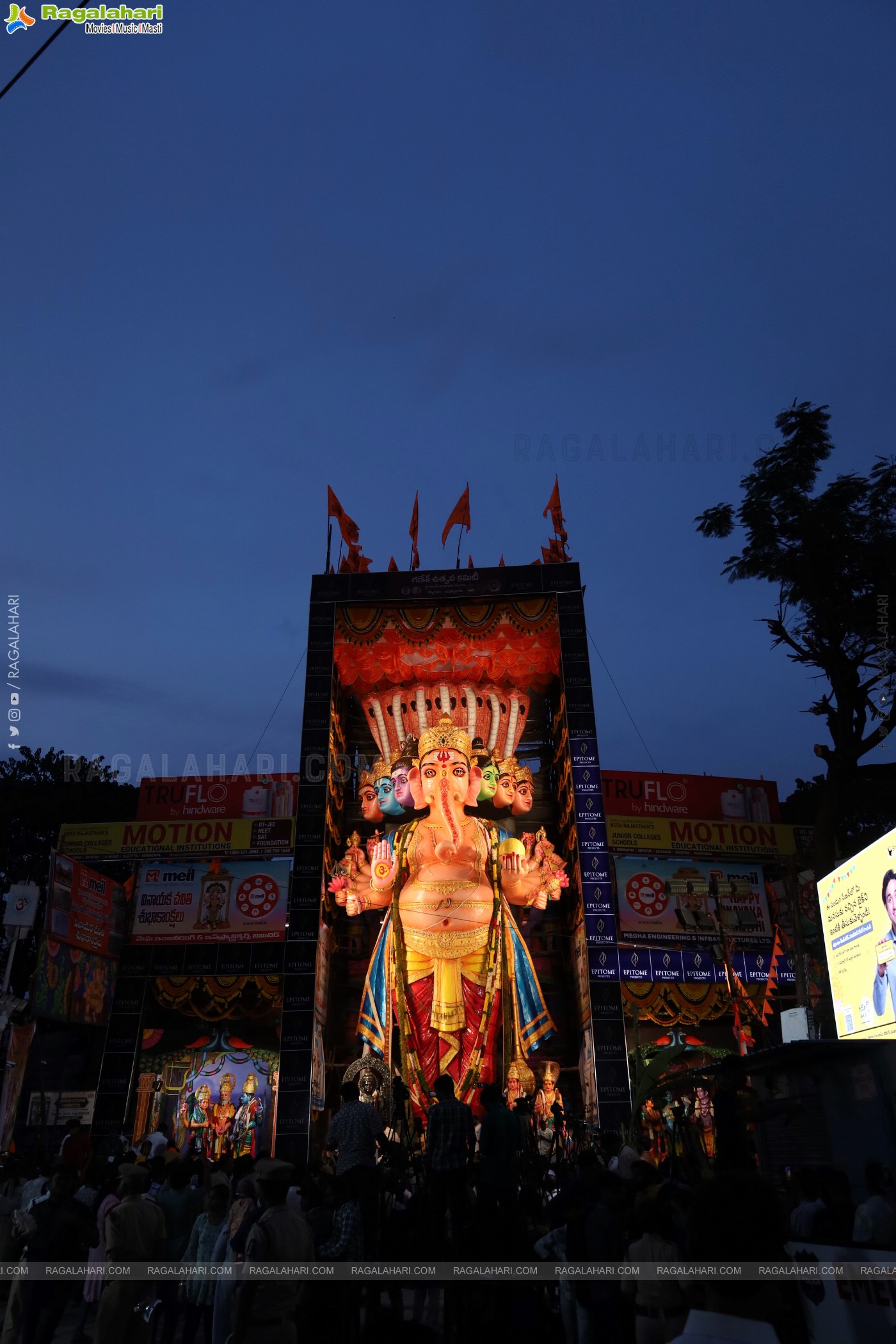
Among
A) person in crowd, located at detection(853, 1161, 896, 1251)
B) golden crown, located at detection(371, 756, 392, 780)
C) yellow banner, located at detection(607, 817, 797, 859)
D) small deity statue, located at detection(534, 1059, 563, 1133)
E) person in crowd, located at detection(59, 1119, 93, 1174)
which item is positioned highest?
golden crown, located at detection(371, 756, 392, 780)

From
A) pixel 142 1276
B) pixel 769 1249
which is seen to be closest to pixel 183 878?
pixel 142 1276

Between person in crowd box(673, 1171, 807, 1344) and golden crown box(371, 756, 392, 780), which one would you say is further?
golden crown box(371, 756, 392, 780)

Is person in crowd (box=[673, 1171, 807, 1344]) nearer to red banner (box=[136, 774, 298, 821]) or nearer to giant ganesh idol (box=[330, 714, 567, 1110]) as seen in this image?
giant ganesh idol (box=[330, 714, 567, 1110])

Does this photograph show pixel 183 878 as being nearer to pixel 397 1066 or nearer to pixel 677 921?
pixel 397 1066

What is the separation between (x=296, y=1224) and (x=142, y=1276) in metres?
1.40

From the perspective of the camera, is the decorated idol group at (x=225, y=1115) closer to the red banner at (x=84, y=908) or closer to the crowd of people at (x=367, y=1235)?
the red banner at (x=84, y=908)

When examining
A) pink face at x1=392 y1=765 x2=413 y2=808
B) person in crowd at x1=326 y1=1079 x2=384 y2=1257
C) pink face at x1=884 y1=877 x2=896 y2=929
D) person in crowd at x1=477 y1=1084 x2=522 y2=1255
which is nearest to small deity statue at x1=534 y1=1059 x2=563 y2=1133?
pink face at x1=392 y1=765 x2=413 y2=808

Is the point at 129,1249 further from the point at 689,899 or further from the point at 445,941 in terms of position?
the point at 689,899

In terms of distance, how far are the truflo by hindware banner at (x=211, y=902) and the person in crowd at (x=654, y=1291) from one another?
18.0 meters

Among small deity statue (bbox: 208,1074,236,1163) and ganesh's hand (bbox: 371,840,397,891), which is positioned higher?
ganesh's hand (bbox: 371,840,397,891)

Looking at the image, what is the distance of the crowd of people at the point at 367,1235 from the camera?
4.33 m

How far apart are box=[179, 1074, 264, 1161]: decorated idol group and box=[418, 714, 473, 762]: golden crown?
366 inches

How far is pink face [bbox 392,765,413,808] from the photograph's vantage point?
68.2ft

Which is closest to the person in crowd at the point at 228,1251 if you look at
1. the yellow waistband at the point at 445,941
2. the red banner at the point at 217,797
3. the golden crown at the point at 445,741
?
the yellow waistband at the point at 445,941
